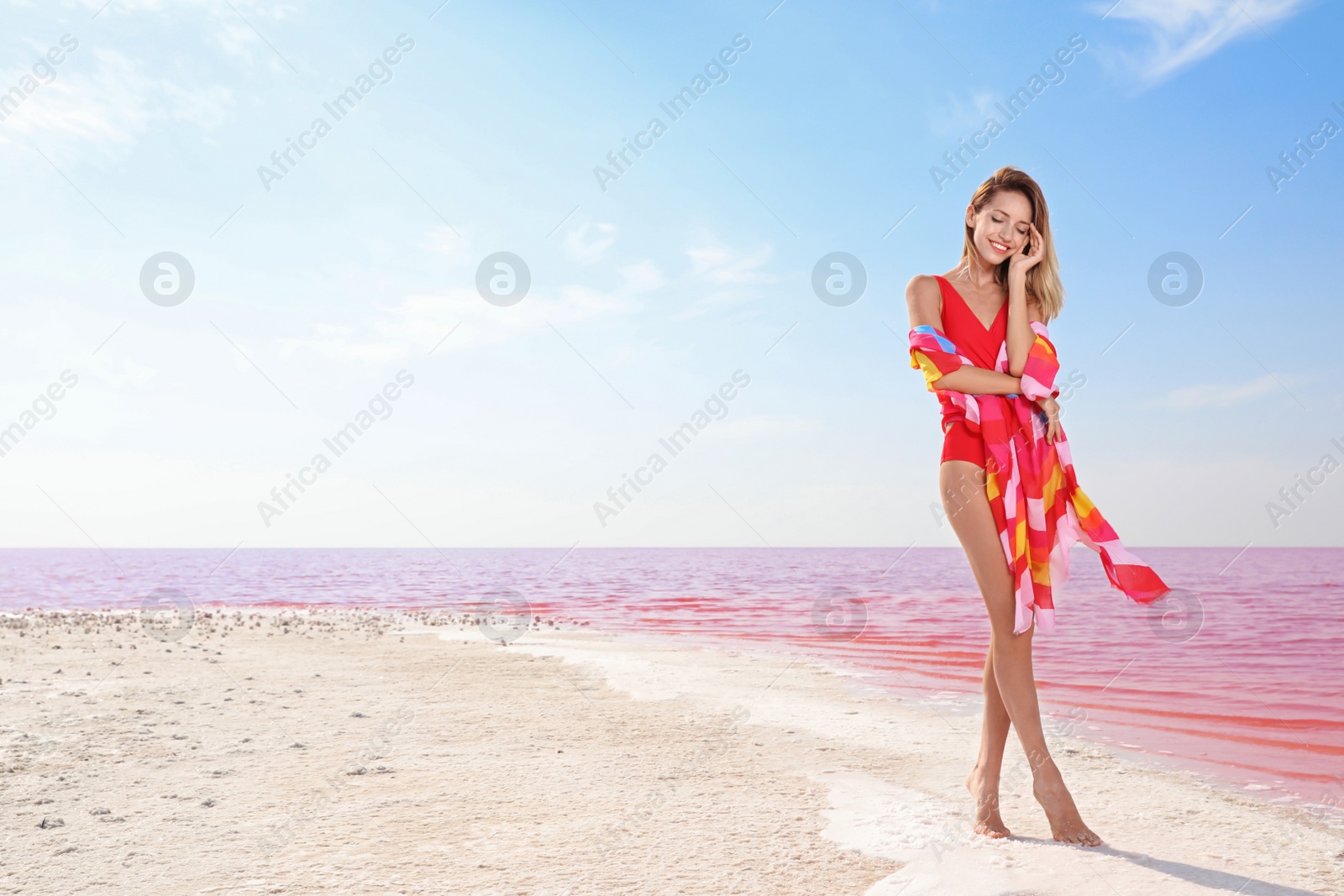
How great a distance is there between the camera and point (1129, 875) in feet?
8.53

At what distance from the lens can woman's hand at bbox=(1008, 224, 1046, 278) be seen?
125 inches

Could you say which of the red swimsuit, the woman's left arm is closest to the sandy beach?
the red swimsuit

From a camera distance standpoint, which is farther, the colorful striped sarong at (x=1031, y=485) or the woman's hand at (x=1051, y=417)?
the woman's hand at (x=1051, y=417)

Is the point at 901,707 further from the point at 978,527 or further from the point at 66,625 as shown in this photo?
the point at 66,625

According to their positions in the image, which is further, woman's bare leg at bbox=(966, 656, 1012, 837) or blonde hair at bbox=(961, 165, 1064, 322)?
blonde hair at bbox=(961, 165, 1064, 322)

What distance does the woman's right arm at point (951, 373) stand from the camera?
121 inches

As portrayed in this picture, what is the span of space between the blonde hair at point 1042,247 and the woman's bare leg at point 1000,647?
787mm

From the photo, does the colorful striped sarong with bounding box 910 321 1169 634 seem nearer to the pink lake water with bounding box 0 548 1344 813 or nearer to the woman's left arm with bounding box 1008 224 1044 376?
the woman's left arm with bounding box 1008 224 1044 376

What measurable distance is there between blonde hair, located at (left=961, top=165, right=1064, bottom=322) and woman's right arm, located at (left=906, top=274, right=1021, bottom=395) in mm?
243

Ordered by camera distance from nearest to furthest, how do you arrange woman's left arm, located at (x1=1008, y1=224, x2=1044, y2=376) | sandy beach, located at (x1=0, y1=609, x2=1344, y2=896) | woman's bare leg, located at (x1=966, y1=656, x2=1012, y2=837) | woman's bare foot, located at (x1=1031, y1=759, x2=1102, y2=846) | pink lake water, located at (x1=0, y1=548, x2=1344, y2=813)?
sandy beach, located at (x1=0, y1=609, x2=1344, y2=896)
woman's bare foot, located at (x1=1031, y1=759, x2=1102, y2=846)
woman's bare leg, located at (x1=966, y1=656, x2=1012, y2=837)
woman's left arm, located at (x1=1008, y1=224, x2=1044, y2=376)
pink lake water, located at (x1=0, y1=548, x2=1344, y2=813)

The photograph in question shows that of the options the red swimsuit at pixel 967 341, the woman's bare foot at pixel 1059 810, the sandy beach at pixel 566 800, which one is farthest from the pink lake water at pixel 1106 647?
the red swimsuit at pixel 967 341

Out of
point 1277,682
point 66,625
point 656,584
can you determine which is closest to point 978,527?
point 1277,682

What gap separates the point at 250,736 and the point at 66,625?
9.93 meters

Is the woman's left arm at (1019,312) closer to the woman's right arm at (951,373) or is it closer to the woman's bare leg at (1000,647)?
the woman's right arm at (951,373)
